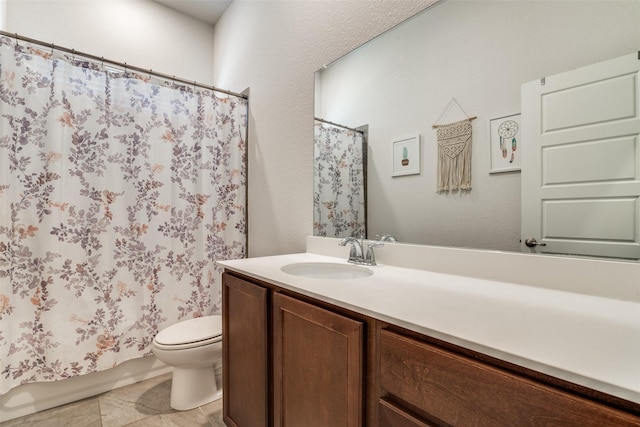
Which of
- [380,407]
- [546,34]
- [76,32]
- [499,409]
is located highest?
[76,32]

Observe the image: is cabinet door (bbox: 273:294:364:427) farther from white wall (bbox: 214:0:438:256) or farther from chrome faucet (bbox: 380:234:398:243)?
white wall (bbox: 214:0:438:256)

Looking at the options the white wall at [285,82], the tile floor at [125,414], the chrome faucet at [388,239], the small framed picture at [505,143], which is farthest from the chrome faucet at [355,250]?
the tile floor at [125,414]

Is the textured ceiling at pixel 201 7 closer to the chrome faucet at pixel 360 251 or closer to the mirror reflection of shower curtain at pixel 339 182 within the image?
the mirror reflection of shower curtain at pixel 339 182

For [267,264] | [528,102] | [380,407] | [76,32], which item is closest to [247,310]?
[267,264]

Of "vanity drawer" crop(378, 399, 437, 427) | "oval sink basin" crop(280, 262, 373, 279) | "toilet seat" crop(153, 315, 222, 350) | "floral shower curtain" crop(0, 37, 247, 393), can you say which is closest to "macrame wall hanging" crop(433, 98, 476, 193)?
"oval sink basin" crop(280, 262, 373, 279)

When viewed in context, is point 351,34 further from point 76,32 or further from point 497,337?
point 76,32

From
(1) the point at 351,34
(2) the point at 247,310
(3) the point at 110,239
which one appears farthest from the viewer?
(3) the point at 110,239

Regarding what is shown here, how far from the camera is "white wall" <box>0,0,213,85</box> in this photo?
1.95 metres

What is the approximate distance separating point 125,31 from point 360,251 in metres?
2.58

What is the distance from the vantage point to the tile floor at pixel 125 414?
1.49 m

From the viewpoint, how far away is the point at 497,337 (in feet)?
1.75

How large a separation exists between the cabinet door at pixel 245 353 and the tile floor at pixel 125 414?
316mm

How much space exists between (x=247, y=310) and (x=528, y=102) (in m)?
1.24

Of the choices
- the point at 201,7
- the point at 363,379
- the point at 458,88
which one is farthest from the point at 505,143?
the point at 201,7
